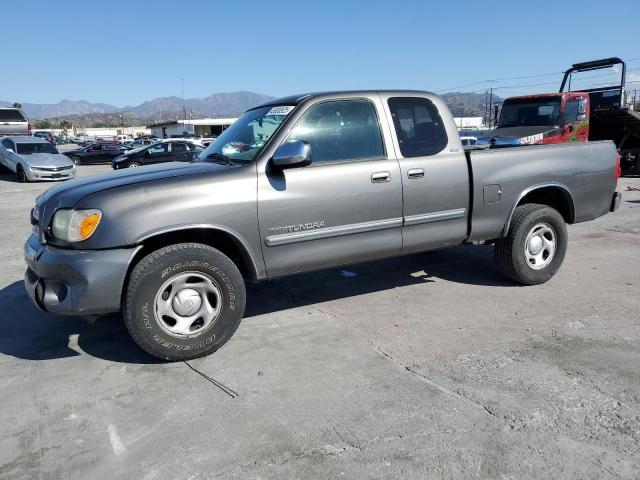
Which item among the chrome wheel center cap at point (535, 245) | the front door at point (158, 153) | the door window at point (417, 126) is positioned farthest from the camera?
the front door at point (158, 153)

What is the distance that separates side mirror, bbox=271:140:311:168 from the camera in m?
3.74

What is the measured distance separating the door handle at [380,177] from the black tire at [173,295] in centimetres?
135

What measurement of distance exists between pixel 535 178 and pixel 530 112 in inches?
370

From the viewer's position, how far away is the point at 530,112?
1341 cm

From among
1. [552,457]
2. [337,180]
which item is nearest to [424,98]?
[337,180]

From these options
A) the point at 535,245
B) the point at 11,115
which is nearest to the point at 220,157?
the point at 535,245

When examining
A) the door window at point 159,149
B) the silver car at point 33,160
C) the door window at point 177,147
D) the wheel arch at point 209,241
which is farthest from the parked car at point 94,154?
the wheel arch at point 209,241

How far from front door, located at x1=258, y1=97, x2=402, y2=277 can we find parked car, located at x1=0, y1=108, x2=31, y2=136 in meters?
23.2

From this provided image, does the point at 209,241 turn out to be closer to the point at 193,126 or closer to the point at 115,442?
the point at 115,442

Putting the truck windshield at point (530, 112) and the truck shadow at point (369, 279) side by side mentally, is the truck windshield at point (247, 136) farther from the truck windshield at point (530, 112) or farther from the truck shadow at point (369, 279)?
the truck windshield at point (530, 112)

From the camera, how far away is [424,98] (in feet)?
15.6

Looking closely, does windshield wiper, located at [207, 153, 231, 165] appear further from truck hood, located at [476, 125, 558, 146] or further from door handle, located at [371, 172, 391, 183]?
truck hood, located at [476, 125, 558, 146]

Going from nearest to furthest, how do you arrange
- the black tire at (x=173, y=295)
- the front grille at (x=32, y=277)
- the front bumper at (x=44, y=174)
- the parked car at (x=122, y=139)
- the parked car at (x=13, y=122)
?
the black tire at (x=173, y=295), the front grille at (x=32, y=277), the front bumper at (x=44, y=174), the parked car at (x=13, y=122), the parked car at (x=122, y=139)

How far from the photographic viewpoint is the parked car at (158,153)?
21906mm
